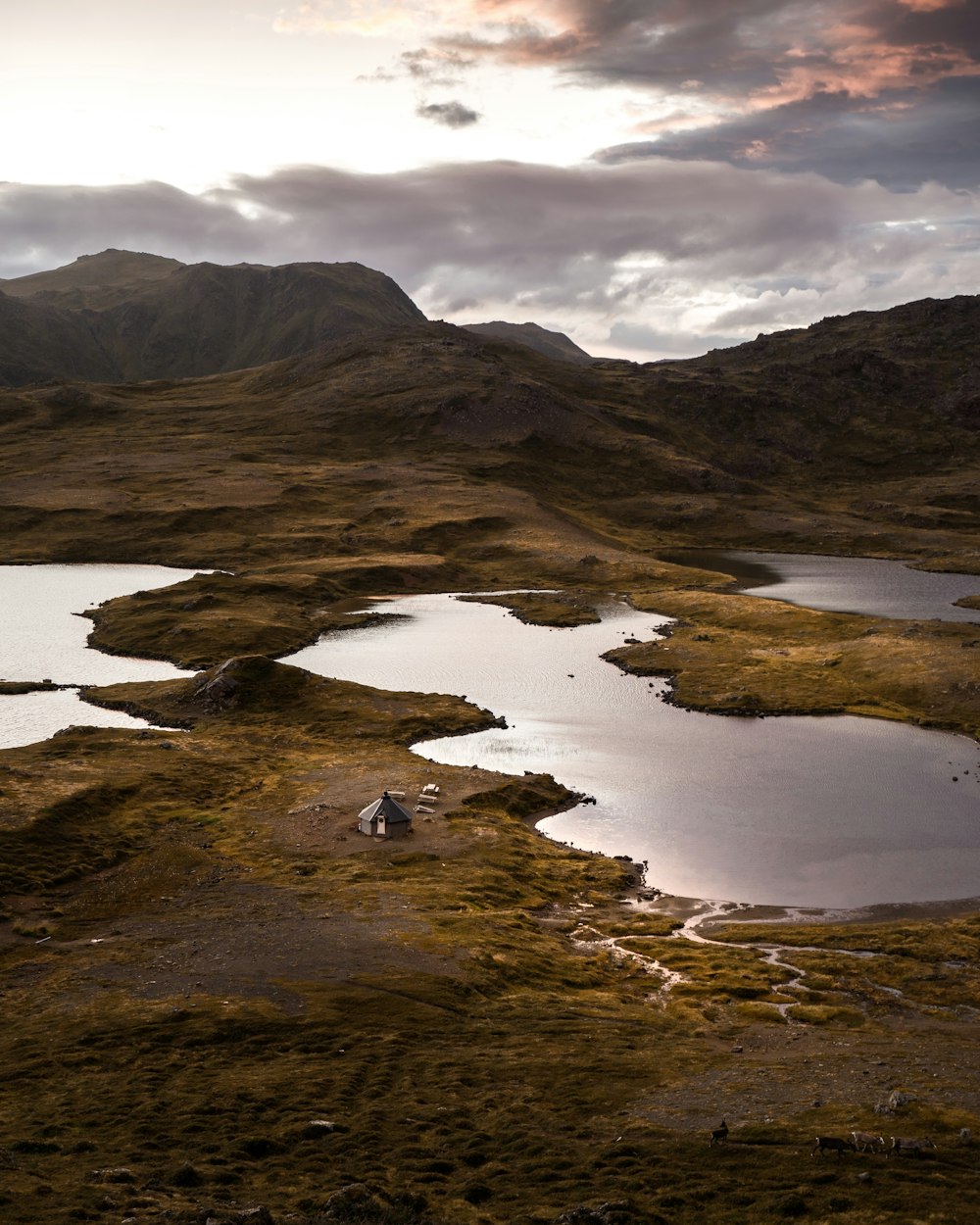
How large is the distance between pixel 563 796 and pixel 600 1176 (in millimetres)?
59535

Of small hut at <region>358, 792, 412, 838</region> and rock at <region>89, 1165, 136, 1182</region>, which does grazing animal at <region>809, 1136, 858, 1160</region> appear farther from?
small hut at <region>358, 792, 412, 838</region>

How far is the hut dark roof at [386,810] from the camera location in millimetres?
80125

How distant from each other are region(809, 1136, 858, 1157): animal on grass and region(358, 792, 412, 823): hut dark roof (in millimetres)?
49315

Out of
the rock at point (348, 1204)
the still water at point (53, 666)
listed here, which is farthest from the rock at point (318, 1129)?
Answer: the still water at point (53, 666)

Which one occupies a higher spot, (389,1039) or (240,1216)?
(240,1216)

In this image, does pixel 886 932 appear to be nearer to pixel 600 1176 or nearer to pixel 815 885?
pixel 815 885

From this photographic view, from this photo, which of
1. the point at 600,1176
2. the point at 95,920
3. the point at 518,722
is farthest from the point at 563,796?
the point at 600,1176

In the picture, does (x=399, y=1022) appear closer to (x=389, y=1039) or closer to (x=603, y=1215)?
(x=389, y=1039)

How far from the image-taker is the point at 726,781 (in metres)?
96.8

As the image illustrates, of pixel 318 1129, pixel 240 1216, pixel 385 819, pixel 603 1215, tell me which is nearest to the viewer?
pixel 240 1216

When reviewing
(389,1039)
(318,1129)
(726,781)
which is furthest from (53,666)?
(318,1129)

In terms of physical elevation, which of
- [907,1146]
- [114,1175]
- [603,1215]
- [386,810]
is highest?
[386,810]

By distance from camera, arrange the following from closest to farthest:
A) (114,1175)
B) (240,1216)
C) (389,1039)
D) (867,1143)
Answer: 1. (240,1216)
2. (114,1175)
3. (867,1143)
4. (389,1039)

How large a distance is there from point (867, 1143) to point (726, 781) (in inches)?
2450
